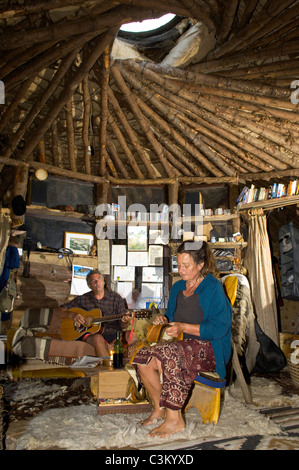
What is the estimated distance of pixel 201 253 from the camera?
9.75 feet

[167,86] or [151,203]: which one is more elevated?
[167,86]

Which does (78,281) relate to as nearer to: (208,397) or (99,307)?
(99,307)

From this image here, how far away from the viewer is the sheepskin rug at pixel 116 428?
2.25 m

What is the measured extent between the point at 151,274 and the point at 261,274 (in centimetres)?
189

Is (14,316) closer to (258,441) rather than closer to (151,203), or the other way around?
(151,203)

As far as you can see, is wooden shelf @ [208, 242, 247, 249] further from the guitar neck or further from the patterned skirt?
the patterned skirt

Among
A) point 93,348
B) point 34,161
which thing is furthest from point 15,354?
point 34,161

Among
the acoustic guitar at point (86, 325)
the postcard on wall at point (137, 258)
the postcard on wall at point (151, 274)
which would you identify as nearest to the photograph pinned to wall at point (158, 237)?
the postcard on wall at point (137, 258)

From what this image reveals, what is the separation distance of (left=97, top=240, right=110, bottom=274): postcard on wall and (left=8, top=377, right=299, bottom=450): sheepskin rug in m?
3.28

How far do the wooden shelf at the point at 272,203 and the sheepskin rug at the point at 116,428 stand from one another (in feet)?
12.2

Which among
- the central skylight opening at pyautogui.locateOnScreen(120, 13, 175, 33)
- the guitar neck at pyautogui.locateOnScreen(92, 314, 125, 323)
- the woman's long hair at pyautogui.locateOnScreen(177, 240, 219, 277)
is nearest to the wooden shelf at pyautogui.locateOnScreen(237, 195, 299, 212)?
the central skylight opening at pyautogui.locateOnScreen(120, 13, 175, 33)

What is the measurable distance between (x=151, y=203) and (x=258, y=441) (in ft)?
16.9

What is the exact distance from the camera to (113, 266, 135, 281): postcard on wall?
21.1 feet

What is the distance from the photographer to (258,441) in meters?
2.28
